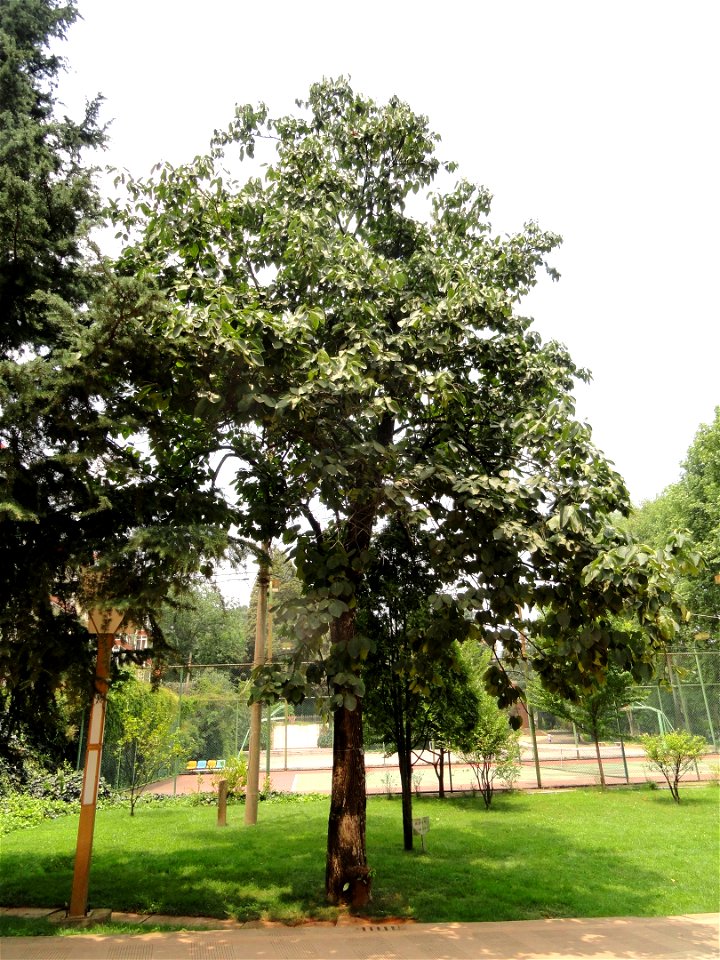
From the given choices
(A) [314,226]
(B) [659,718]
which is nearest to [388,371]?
(A) [314,226]

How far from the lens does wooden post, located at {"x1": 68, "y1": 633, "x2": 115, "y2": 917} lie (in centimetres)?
683

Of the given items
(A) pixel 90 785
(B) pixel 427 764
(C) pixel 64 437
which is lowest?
(B) pixel 427 764

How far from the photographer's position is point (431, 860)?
957 centimetres

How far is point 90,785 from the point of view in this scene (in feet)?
23.2

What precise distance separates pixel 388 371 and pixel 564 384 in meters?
2.86

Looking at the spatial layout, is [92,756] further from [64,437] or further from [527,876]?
[527,876]

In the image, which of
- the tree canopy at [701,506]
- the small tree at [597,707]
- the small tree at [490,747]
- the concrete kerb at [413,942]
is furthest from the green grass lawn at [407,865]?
the tree canopy at [701,506]

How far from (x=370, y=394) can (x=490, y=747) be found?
39.6ft

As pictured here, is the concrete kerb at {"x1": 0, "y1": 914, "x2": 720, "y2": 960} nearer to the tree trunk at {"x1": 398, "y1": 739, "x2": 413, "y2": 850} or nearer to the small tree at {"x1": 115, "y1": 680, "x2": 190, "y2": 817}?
the tree trunk at {"x1": 398, "y1": 739, "x2": 413, "y2": 850}

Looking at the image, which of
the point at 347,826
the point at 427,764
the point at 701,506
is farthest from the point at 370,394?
the point at 701,506

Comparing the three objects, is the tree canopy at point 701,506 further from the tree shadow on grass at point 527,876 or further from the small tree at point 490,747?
the tree shadow on grass at point 527,876

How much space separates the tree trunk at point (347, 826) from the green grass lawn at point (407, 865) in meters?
0.25

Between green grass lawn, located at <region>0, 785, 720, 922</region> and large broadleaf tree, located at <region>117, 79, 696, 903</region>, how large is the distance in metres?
1.11

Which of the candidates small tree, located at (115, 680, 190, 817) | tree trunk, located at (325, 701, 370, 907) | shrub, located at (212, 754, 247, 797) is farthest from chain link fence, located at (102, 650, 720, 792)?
tree trunk, located at (325, 701, 370, 907)
